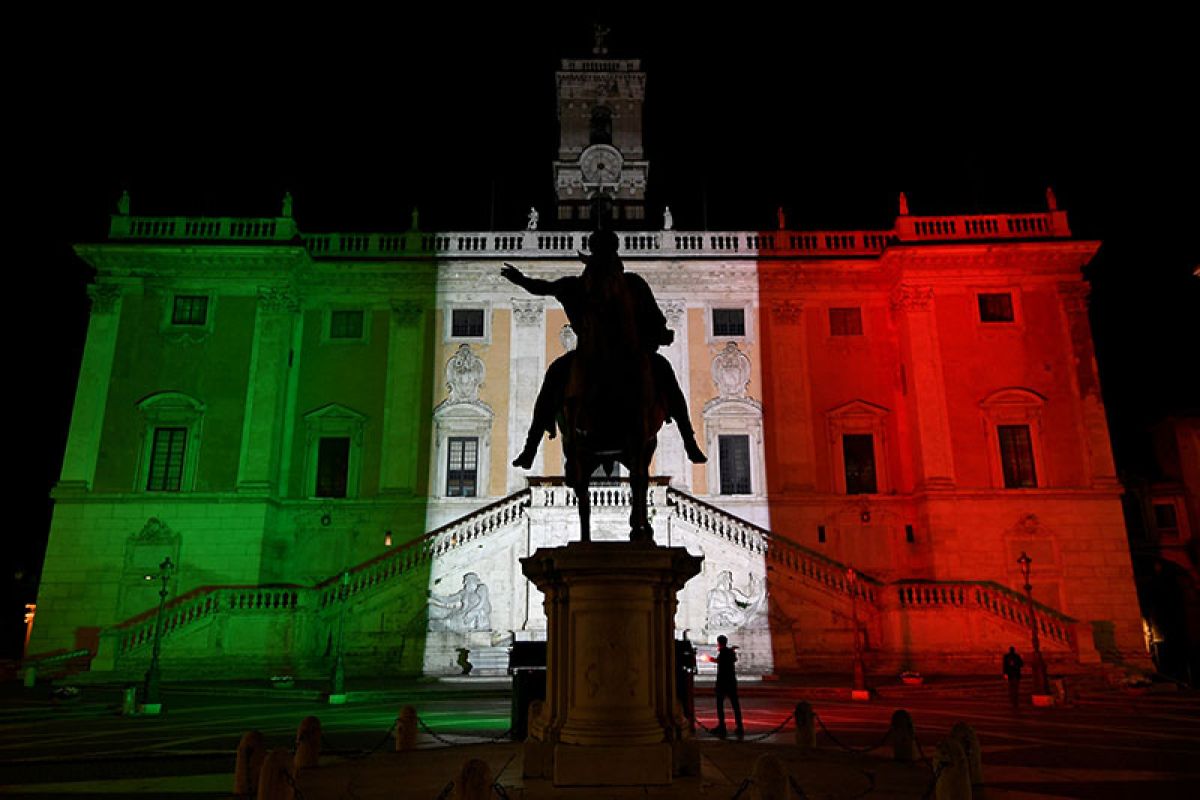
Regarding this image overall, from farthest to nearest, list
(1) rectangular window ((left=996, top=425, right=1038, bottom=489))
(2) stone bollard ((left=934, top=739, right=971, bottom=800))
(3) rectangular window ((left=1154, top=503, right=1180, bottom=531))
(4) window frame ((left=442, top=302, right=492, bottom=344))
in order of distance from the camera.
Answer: (3) rectangular window ((left=1154, top=503, right=1180, bottom=531)) < (4) window frame ((left=442, top=302, right=492, bottom=344)) < (1) rectangular window ((left=996, top=425, right=1038, bottom=489)) < (2) stone bollard ((left=934, top=739, right=971, bottom=800))

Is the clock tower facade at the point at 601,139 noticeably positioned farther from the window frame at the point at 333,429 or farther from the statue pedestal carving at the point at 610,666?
the statue pedestal carving at the point at 610,666

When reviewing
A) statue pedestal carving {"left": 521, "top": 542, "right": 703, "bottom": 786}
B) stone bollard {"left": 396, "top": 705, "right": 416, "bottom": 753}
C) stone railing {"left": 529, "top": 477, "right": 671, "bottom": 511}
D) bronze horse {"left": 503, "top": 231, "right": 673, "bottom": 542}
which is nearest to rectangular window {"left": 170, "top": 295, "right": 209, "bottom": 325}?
stone railing {"left": 529, "top": 477, "right": 671, "bottom": 511}

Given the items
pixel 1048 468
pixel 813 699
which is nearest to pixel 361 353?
pixel 813 699

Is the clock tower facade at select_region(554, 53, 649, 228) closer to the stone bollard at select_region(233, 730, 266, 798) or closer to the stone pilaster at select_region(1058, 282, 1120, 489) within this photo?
the stone pilaster at select_region(1058, 282, 1120, 489)

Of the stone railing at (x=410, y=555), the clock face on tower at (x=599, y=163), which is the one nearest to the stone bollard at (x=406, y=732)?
the stone railing at (x=410, y=555)

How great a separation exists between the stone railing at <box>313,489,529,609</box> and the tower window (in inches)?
586

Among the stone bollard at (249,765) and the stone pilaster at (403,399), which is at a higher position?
the stone pilaster at (403,399)

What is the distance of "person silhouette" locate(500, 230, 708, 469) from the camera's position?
29.2 feet

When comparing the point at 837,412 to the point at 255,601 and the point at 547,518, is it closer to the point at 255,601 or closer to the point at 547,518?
the point at 547,518

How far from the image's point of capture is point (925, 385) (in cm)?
3216

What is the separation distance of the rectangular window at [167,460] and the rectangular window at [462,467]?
31.4ft

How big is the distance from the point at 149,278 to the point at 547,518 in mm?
18515

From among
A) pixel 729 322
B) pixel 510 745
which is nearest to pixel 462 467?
pixel 729 322

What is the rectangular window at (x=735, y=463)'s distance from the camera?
107 feet
